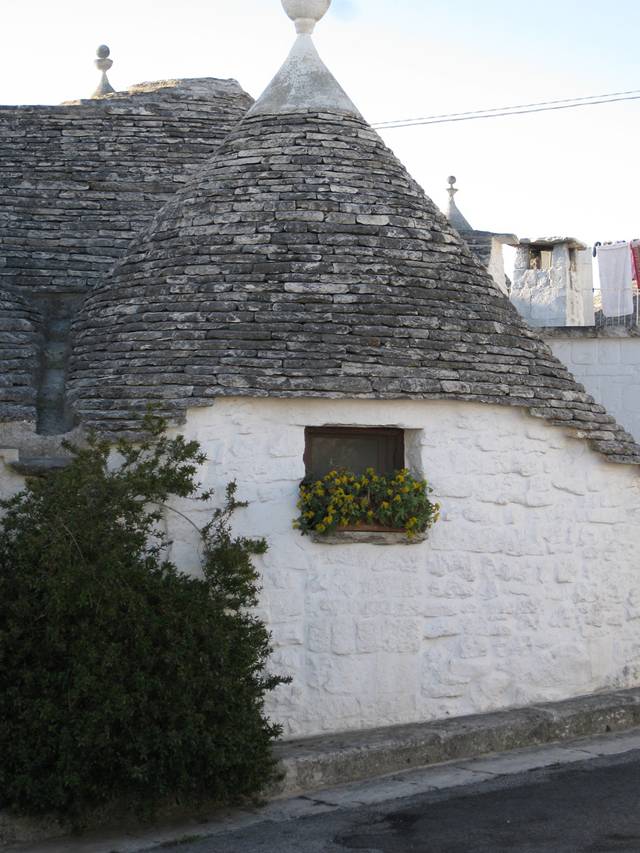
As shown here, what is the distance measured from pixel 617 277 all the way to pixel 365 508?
678 centimetres

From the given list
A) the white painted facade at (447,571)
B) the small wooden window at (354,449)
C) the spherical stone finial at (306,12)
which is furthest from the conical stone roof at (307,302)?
the spherical stone finial at (306,12)

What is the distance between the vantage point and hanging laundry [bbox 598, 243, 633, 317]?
→ 1384 cm

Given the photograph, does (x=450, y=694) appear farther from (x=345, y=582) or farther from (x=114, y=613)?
(x=114, y=613)

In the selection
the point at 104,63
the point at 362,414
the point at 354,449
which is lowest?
the point at 354,449

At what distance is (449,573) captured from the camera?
846 cm

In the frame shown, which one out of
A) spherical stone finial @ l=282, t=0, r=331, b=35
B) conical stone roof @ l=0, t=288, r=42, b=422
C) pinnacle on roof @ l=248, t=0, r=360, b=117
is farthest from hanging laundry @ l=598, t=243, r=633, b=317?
conical stone roof @ l=0, t=288, r=42, b=422

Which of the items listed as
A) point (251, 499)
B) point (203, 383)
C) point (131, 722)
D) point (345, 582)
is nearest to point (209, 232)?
point (203, 383)

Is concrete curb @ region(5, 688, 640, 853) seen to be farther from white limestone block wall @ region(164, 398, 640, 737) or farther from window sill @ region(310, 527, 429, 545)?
window sill @ region(310, 527, 429, 545)

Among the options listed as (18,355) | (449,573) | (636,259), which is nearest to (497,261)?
(636,259)

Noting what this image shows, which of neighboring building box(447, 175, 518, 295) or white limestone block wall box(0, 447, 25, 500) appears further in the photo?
neighboring building box(447, 175, 518, 295)

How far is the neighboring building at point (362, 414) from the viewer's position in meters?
8.14

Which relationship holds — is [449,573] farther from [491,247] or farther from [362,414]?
[491,247]

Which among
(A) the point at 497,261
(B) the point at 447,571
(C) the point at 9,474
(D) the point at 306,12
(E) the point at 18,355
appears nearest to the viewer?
(C) the point at 9,474

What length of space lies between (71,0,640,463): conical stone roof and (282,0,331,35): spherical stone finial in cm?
→ 75
